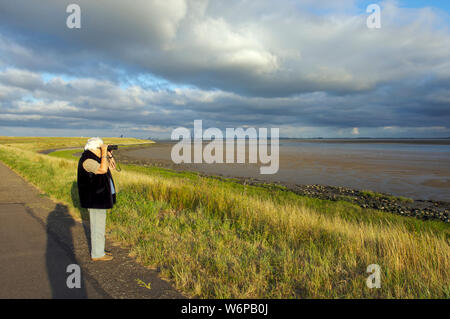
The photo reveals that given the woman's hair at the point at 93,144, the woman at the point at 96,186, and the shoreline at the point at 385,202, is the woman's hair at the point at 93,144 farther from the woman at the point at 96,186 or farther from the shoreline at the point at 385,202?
the shoreline at the point at 385,202

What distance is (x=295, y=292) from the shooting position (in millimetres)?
3539

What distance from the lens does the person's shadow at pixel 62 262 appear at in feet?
11.0

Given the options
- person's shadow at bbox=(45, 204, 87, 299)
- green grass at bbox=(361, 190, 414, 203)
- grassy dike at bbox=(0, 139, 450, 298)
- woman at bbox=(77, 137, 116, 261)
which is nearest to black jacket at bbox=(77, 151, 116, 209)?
woman at bbox=(77, 137, 116, 261)

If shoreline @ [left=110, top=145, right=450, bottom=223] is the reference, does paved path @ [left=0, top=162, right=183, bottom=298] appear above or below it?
above

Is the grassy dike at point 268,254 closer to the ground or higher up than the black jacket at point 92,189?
closer to the ground

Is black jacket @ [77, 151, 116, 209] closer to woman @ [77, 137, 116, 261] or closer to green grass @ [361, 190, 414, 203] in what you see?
woman @ [77, 137, 116, 261]

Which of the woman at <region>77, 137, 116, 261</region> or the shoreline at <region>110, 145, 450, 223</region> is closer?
the woman at <region>77, 137, 116, 261</region>

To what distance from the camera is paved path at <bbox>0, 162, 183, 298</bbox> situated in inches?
133

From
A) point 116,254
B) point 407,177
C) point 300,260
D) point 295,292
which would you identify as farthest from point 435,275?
point 407,177

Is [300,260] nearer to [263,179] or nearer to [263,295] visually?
[263,295]

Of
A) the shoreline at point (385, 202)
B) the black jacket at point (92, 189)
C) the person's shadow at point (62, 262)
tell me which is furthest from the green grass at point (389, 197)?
the person's shadow at point (62, 262)

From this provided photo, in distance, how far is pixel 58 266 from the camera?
13.2 ft

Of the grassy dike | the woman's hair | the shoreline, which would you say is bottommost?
the shoreline
